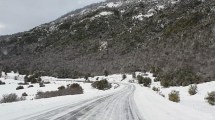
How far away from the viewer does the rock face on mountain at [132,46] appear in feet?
319

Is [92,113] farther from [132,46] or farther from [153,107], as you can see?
[132,46]

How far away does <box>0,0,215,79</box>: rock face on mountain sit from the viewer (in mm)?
97312

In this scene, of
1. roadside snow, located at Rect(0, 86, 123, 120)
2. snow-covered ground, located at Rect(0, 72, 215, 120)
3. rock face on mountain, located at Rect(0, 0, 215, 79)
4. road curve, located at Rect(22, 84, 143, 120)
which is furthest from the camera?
rock face on mountain, located at Rect(0, 0, 215, 79)

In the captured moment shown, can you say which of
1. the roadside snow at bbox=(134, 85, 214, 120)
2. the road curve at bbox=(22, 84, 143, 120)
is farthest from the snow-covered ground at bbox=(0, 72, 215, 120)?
Result: the road curve at bbox=(22, 84, 143, 120)

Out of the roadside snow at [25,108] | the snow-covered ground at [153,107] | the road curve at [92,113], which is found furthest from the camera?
the snow-covered ground at [153,107]

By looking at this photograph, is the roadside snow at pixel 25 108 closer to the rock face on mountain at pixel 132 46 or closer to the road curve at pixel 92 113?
the road curve at pixel 92 113

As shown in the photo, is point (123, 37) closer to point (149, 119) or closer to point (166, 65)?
point (166, 65)

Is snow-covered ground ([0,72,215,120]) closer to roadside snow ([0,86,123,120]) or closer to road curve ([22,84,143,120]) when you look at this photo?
roadside snow ([0,86,123,120])

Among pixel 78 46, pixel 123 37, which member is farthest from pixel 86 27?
pixel 123 37

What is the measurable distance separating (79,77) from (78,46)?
5463 centimetres

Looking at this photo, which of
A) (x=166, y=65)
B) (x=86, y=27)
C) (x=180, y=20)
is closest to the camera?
(x=166, y=65)

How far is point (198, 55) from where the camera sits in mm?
89438

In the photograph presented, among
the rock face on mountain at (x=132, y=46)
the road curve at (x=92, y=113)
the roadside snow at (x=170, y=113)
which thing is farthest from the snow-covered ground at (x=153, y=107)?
the rock face on mountain at (x=132, y=46)

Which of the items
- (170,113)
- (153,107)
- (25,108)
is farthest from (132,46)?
(170,113)
